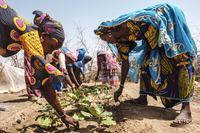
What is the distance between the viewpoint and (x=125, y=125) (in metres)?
3.76

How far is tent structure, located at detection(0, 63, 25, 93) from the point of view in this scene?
29.3 ft

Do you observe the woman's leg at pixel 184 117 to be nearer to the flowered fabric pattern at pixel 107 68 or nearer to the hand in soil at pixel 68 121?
the hand in soil at pixel 68 121

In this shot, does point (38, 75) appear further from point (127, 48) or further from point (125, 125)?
point (127, 48)

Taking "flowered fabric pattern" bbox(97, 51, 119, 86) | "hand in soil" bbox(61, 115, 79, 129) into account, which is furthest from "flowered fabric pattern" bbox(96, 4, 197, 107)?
"flowered fabric pattern" bbox(97, 51, 119, 86)

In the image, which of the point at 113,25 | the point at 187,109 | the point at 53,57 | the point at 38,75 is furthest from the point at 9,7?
the point at 53,57

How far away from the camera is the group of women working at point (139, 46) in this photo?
10.2 feet

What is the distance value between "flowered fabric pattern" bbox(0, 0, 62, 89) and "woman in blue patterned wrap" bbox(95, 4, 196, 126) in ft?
4.36

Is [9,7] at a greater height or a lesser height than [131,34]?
greater

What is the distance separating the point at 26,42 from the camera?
10.0 feet

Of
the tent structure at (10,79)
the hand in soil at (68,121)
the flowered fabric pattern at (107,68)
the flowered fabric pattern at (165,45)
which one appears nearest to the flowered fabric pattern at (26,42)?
the hand in soil at (68,121)

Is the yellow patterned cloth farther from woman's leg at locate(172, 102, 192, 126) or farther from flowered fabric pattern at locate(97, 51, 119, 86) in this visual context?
flowered fabric pattern at locate(97, 51, 119, 86)

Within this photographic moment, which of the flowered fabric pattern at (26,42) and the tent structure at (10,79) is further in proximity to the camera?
the tent structure at (10,79)

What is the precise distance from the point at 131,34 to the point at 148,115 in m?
0.98

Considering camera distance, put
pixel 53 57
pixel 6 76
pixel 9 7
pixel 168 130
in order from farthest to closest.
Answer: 1. pixel 6 76
2. pixel 53 57
3. pixel 168 130
4. pixel 9 7
